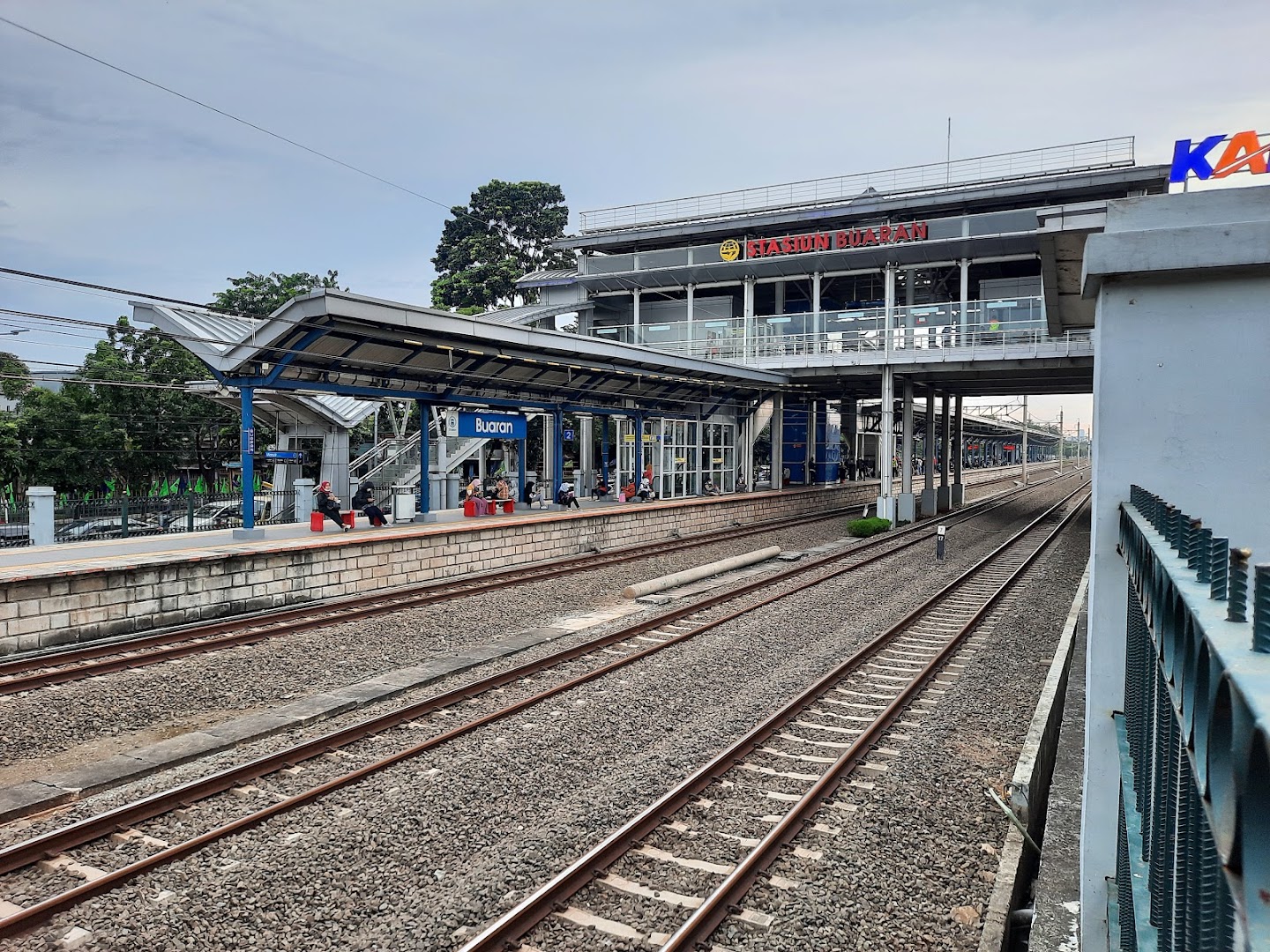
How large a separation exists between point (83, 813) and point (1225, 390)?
8.09 metres

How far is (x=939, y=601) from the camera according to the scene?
1526cm

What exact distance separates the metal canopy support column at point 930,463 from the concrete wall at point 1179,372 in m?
32.7

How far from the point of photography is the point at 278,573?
14.6 m

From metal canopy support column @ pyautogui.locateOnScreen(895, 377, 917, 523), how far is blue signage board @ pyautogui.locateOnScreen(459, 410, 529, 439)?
49.2ft

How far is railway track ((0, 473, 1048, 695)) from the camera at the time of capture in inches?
Result: 393

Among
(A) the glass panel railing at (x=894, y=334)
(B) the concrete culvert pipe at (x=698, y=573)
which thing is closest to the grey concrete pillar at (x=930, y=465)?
(A) the glass panel railing at (x=894, y=334)

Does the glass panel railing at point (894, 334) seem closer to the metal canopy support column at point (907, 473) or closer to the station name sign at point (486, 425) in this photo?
the metal canopy support column at point (907, 473)

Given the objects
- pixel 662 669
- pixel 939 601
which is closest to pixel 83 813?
pixel 662 669

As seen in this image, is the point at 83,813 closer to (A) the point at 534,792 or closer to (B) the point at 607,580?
(A) the point at 534,792

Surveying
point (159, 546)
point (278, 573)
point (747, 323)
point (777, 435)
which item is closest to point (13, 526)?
point (159, 546)

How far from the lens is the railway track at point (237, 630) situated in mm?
9977

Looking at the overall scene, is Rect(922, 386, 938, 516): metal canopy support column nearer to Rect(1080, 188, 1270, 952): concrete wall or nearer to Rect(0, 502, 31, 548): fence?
Rect(0, 502, 31, 548): fence

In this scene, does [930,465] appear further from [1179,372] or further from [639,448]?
[1179,372]

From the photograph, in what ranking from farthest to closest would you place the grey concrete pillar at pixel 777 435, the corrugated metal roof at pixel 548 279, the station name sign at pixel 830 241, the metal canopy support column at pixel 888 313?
1. the corrugated metal roof at pixel 548 279
2. the grey concrete pillar at pixel 777 435
3. the station name sign at pixel 830 241
4. the metal canopy support column at pixel 888 313
